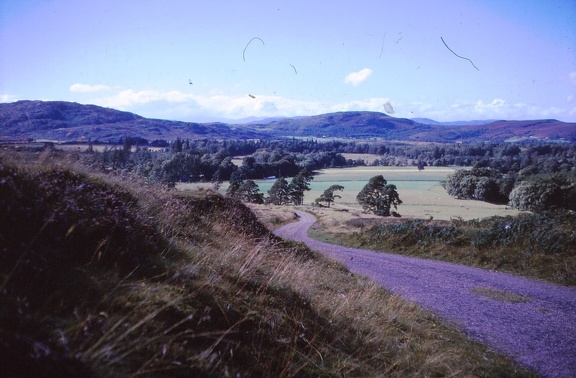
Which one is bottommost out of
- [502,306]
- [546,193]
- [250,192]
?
[250,192]

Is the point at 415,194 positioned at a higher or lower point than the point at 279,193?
lower

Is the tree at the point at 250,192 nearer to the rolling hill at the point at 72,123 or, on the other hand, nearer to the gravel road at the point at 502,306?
the rolling hill at the point at 72,123

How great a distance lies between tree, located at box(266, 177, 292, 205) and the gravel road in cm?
5679

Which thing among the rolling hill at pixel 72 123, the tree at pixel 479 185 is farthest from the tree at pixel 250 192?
the tree at pixel 479 185

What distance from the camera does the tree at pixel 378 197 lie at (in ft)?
207

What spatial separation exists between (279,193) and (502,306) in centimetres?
6434

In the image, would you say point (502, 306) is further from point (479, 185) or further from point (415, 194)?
point (415, 194)

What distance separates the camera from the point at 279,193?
243ft

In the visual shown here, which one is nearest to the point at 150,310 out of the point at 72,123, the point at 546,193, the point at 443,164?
the point at 72,123

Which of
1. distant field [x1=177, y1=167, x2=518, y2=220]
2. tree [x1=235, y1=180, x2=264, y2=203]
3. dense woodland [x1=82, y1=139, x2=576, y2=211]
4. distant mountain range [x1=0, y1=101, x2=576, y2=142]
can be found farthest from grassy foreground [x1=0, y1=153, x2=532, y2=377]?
tree [x1=235, y1=180, x2=264, y2=203]

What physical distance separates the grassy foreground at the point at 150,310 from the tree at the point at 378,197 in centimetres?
5698

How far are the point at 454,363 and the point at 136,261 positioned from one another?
4.54 metres

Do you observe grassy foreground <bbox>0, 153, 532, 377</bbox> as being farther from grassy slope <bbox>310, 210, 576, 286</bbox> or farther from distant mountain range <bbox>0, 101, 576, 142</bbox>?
grassy slope <bbox>310, 210, 576, 286</bbox>

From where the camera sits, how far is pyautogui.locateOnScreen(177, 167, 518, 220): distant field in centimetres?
5528
